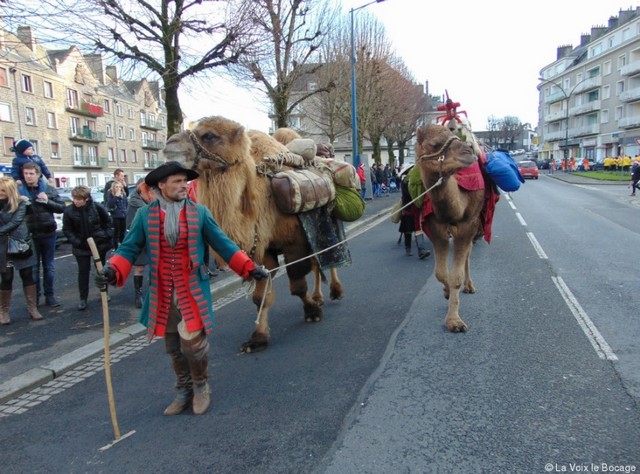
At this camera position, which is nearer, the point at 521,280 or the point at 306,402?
the point at 306,402

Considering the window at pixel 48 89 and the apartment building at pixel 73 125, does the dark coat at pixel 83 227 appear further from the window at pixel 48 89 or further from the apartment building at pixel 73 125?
the window at pixel 48 89

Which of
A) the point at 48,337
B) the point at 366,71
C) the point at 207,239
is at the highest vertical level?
the point at 366,71

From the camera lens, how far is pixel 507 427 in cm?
315

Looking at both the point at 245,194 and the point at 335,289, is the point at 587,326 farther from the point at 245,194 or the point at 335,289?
the point at 245,194

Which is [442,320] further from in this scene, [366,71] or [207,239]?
[366,71]

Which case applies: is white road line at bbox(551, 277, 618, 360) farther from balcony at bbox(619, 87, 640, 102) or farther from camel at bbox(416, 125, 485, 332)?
balcony at bbox(619, 87, 640, 102)

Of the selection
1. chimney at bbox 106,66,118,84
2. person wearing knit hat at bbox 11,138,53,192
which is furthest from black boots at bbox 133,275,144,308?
chimney at bbox 106,66,118,84

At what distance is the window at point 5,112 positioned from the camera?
125 ft

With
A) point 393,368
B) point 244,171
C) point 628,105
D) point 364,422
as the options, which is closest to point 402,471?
point 364,422

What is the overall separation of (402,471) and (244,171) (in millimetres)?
2745

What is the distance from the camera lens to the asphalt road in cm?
291

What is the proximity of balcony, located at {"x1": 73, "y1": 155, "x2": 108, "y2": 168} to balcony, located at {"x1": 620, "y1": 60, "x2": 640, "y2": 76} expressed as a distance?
6438 centimetres

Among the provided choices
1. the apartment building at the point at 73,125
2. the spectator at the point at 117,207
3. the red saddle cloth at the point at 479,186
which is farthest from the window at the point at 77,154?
the red saddle cloth at the point at 479,186

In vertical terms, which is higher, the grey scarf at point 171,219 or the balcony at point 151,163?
the balcony at point 151,163
